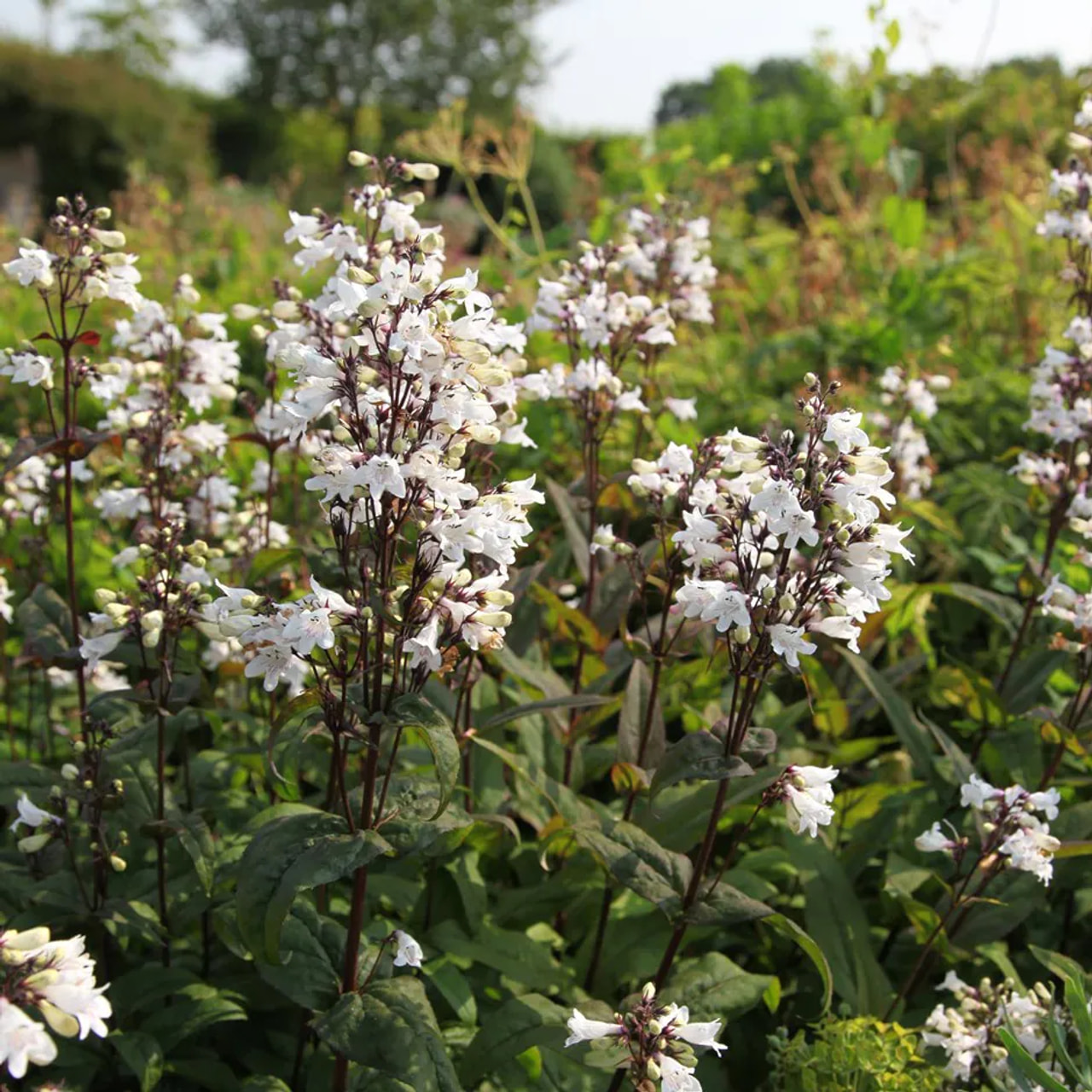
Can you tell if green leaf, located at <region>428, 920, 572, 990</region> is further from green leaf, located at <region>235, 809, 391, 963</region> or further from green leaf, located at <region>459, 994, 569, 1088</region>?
green leaf, located at <region>235, 809, 391, 963</region>

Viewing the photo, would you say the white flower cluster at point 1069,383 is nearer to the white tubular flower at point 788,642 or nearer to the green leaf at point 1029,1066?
the white tubular flower at point 788,642

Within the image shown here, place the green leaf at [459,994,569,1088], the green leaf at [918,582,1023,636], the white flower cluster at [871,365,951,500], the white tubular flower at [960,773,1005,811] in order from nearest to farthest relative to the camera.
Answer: the green leaf at [459,994,569,1088] < the white tubular flower at [960,773,1005,811] < the green leaf at [918,582,1023,636] < the white flower cluster at [871,365,951,500]

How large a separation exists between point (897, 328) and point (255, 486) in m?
3.58

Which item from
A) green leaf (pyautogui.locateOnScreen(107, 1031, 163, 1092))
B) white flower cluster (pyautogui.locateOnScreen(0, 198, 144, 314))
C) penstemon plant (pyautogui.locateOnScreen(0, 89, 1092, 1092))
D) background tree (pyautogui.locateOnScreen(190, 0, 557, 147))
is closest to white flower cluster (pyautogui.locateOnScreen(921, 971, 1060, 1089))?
penstemon plant (pyautogui.locateOnScreen(0, 89, 1092, 1092))

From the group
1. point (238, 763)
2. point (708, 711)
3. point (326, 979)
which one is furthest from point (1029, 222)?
point (326, 979)

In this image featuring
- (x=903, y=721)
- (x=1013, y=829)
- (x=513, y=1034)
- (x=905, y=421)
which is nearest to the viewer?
(x=513, y=1034)

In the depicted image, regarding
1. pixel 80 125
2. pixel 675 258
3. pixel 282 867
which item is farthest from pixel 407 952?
pixel 80 125

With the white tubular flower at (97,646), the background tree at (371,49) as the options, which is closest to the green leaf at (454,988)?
the white tubular flower at (97,646)

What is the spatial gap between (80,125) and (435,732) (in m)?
30.4

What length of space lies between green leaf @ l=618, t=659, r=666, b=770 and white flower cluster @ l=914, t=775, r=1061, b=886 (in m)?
0.70

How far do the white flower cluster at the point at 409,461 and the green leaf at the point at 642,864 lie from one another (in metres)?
0.62

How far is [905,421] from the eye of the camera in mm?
4328

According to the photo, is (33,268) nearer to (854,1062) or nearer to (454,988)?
(454,988)

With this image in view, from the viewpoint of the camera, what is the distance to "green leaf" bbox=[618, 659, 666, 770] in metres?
2.82
